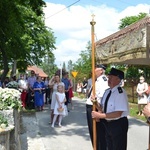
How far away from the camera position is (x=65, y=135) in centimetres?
888

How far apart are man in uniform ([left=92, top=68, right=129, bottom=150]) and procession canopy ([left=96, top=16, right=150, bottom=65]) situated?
0.37 metres

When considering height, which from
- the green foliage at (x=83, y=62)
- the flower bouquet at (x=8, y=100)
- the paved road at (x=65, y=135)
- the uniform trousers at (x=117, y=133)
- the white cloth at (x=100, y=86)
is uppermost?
the green foliage at (x=83, y=62)

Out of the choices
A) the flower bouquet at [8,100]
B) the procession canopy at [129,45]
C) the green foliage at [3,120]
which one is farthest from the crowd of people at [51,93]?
the procession canopy at [129,45]

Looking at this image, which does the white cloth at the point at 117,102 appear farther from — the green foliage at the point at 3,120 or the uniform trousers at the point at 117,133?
the green foliage at the point at 3,120

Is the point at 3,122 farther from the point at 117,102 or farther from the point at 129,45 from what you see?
the point at 129,45

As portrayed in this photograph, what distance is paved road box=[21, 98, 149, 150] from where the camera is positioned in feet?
24.9

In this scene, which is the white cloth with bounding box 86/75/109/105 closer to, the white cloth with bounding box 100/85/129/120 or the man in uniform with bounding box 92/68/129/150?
the man in uniform with bounding box 92/68/129/150

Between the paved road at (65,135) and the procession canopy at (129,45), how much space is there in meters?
2.97

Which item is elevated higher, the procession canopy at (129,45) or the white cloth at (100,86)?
the procession canopy at (129,45)

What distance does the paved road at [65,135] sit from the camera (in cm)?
760

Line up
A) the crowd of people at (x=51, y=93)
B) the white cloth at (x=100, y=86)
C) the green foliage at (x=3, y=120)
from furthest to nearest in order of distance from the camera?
the crowd of people at (x=51, y=93), the white cloth at (x=100, y=86), the green foliage at (x=3, y=120)

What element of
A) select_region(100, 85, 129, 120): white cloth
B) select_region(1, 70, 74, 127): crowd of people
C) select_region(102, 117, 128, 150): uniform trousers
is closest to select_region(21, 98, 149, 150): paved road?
select_region(1, 70, 74, 127): crowd of people

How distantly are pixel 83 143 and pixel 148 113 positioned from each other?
4.69m

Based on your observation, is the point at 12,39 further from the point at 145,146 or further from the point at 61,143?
the point at 145,146
